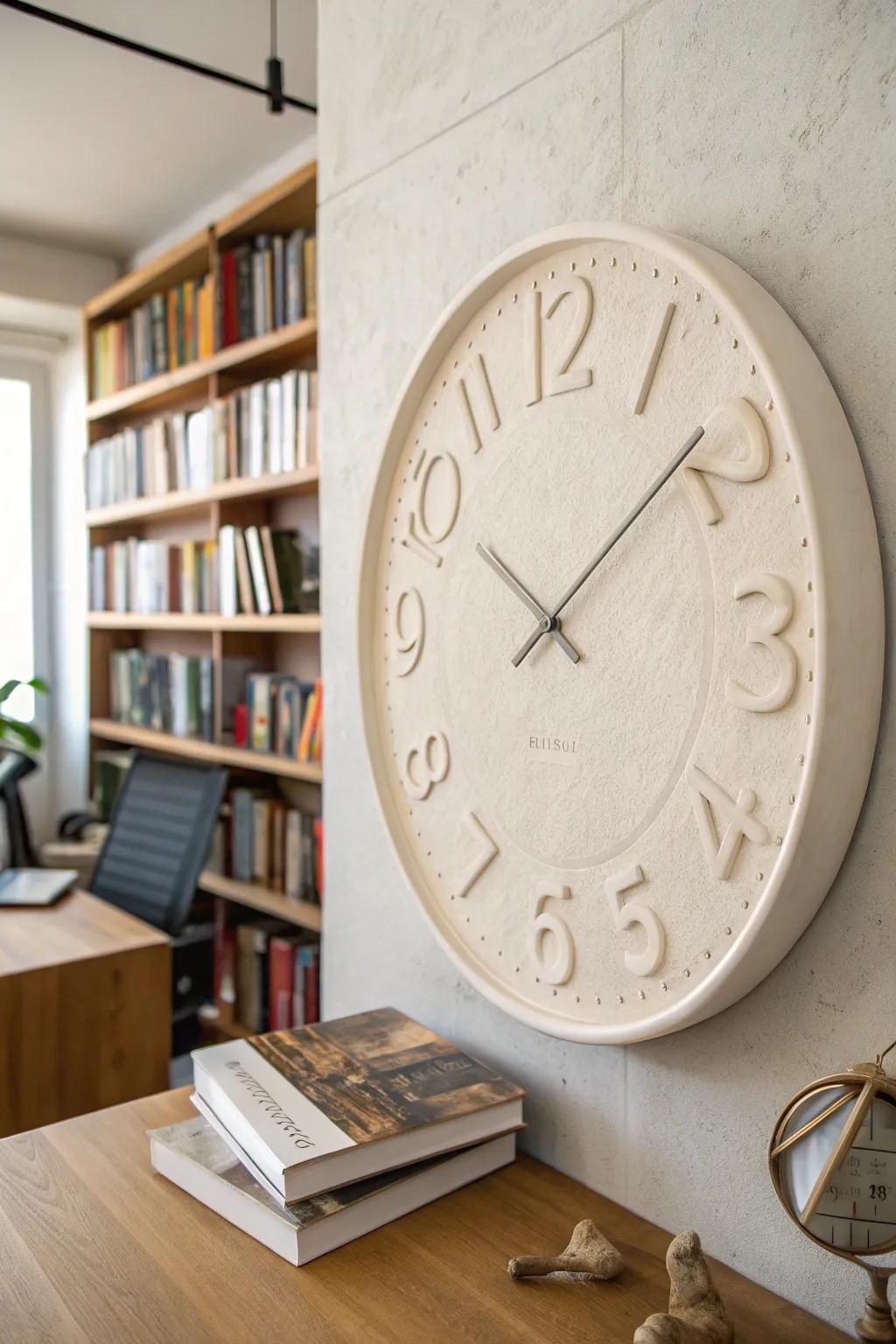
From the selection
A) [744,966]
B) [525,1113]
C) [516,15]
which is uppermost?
[516,15]

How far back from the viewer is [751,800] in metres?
0.79

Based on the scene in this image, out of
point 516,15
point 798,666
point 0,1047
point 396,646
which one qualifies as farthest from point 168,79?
point 798,666

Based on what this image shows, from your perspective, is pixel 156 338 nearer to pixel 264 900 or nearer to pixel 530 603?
pixel 264 900

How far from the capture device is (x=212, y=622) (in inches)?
115

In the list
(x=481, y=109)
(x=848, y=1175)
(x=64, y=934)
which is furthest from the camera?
(x=64, y=934)

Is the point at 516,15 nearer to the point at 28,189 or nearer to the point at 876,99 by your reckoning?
the point at 876,99

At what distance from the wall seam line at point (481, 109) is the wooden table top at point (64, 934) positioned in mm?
1329

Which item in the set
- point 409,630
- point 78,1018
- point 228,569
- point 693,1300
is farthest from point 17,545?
point 693,1300

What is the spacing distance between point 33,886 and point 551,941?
1.68 m

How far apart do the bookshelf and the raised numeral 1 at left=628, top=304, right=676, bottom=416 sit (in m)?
1.67

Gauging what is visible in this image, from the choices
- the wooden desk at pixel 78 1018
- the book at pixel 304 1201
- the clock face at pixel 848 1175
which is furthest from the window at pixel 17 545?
the clock face at pixel 848 1175

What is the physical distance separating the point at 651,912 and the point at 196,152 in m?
2.78

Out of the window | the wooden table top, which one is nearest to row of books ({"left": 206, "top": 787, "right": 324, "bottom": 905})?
the wooden table top

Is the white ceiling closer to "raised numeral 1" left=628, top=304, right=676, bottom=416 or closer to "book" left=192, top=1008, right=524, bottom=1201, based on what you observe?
"raised numeral 1" left=628, top=304, right=676, bottom=416
